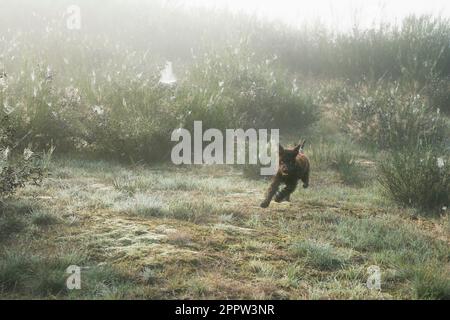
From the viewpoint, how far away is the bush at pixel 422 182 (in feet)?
16.9

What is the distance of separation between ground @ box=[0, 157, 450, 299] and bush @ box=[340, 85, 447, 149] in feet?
7.91

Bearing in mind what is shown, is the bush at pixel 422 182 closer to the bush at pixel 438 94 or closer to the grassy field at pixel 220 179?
the grassy field at pixel 220 179

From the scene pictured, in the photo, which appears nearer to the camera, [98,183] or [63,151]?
[98,183]

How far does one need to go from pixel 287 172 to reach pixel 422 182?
1520mm

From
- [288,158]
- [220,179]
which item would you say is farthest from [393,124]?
[288,158]

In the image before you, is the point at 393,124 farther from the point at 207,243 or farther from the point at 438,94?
the point at 207,243

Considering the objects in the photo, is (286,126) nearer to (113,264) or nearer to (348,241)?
(348,241)

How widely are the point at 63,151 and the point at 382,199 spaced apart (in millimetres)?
3756

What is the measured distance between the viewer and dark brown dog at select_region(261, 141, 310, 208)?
14.8 feet

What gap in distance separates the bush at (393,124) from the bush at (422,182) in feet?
6.32

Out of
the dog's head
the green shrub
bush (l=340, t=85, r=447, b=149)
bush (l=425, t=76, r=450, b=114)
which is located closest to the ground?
the green shrub

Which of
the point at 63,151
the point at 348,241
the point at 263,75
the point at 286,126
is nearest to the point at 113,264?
the point at 348,241

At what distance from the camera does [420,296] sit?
325 centimetres
